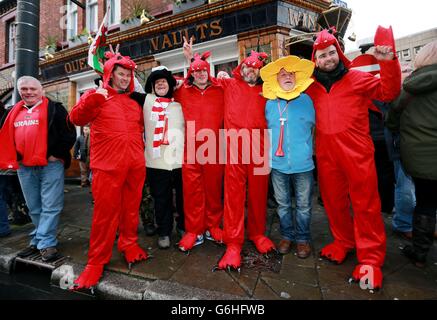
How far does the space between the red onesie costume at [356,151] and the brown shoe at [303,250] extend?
1.72 feet


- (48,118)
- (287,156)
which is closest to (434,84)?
(287,156)

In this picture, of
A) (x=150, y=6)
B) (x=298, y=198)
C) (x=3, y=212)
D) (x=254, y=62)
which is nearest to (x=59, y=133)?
(x=3, y=212)

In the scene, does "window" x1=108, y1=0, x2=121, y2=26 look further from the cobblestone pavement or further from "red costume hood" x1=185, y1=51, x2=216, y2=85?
the cobblestone pavement

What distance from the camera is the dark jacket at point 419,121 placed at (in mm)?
2178

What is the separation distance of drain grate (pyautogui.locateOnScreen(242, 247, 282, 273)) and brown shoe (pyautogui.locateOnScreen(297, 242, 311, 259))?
0.21 metres

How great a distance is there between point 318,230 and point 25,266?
3687 millimetres

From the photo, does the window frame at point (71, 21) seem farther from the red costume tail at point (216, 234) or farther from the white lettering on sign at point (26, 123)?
the red costume tail at point (216, 234)

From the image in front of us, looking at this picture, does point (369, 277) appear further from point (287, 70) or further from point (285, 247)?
point (287, 70)

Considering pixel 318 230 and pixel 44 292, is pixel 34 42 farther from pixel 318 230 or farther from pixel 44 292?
pixel 318 230

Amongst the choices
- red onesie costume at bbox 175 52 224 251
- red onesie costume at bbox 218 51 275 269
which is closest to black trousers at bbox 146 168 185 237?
red onesie costume at bbox 175 52 224 251

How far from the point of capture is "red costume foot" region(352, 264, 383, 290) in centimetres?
211

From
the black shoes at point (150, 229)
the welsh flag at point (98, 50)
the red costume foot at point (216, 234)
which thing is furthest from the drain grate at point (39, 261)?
the welsh flag at point (98, 50)

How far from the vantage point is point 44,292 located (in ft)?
8.03

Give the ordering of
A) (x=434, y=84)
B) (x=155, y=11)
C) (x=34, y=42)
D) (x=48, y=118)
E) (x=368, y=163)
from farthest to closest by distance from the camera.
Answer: (x=155, y=11) < (x=34, y=42) < (x=48, y=118) < (x=368, y=163) < (x=434, y=84)
